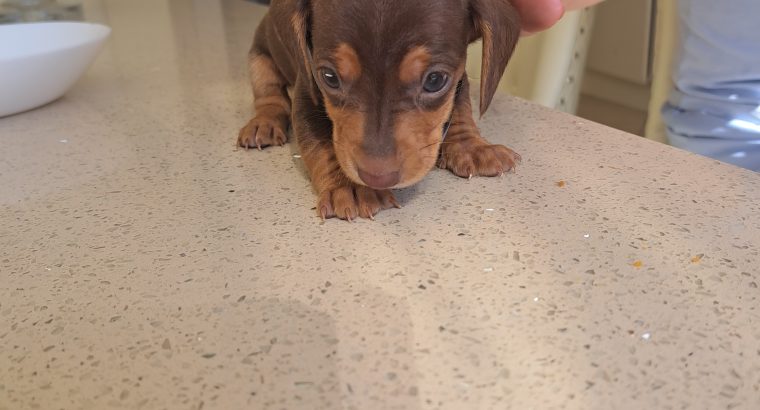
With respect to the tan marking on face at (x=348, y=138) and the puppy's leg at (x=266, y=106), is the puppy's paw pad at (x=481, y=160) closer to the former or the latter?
the tan marking on face at (x=348, y=138)

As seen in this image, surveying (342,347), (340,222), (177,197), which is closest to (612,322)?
(342,347)

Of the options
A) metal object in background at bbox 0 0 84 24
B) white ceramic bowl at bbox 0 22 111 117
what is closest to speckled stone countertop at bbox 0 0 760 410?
white ceramic bowl at bbox 0 22 111 117

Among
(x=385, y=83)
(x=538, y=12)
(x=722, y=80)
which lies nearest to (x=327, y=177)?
(x=385, y=83)

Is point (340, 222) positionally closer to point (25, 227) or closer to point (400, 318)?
point (400, 318)

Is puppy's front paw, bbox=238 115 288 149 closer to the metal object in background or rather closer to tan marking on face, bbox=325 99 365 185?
tan marking on face, bbox=325 99 365 185

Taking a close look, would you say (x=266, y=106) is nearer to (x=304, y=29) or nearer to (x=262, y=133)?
(x=262, y=133)

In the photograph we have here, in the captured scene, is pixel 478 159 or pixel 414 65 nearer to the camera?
pixel 414 65
